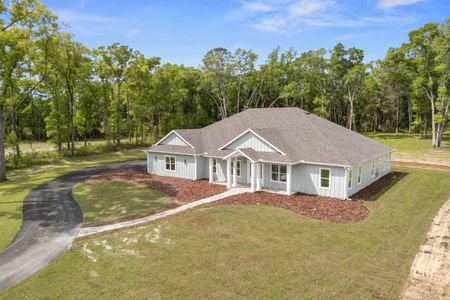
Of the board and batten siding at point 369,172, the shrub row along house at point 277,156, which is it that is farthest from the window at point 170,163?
the board and batten siding at point 369,172

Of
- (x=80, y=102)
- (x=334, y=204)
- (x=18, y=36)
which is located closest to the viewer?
(x=334, y=204)

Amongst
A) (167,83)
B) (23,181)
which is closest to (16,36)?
(23,181)

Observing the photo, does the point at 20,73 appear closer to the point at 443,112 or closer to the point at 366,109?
the point at 443,112

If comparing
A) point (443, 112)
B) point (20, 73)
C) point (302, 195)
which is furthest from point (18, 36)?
point (443, 112)

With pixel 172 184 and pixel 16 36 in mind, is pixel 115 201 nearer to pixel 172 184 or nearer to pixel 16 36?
pixel 172 184

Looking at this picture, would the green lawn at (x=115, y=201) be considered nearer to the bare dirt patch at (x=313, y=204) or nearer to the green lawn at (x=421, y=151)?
the bare dirt patch at (x=313, y=204)

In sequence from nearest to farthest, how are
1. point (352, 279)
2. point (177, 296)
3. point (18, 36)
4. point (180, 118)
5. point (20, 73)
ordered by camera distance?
point (177, 296) < point (352, 279) < point (18, 36) < point (20, 73) < point (180, 118)

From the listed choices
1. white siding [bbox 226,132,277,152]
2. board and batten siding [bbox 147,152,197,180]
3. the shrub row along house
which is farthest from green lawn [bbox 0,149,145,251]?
white siding [bbox 226,132,277,152]
